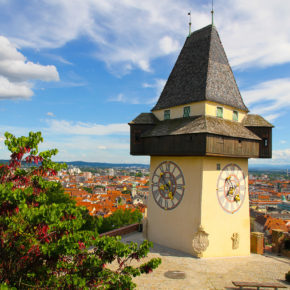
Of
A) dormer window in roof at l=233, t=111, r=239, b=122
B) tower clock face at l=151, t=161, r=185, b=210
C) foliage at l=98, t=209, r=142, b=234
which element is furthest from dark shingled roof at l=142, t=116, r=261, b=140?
foliage at l=98, t=209, r=142, b=234

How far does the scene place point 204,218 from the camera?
12.6 meters

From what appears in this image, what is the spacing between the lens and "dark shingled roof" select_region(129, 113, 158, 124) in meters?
15.6

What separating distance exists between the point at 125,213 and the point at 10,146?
22.4 metres

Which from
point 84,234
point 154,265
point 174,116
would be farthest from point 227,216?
point 84,234

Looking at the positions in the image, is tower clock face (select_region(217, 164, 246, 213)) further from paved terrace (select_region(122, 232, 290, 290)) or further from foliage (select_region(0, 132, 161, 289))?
foliage (select_region(0, 132, 161, 289))

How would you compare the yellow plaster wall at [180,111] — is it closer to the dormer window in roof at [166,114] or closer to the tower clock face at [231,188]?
the dormer window in roof at [166,114]

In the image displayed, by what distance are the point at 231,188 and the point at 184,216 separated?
9.48ft

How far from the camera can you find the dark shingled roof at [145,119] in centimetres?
1561

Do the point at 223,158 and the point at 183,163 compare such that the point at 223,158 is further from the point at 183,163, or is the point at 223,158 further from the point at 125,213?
the point at 125,213

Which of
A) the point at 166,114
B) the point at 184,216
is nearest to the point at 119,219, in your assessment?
the point at 184,216

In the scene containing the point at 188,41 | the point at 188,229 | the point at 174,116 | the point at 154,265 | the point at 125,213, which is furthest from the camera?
the point at 125,213

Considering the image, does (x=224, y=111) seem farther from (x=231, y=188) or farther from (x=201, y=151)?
(x=231, y=188)

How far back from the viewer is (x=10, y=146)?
5.33 meters

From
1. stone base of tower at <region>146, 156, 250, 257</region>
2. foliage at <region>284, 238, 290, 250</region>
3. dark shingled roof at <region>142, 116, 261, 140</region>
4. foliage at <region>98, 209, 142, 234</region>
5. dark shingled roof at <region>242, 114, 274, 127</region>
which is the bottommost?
foliage at <region>98, 209, 142, 234</region>
